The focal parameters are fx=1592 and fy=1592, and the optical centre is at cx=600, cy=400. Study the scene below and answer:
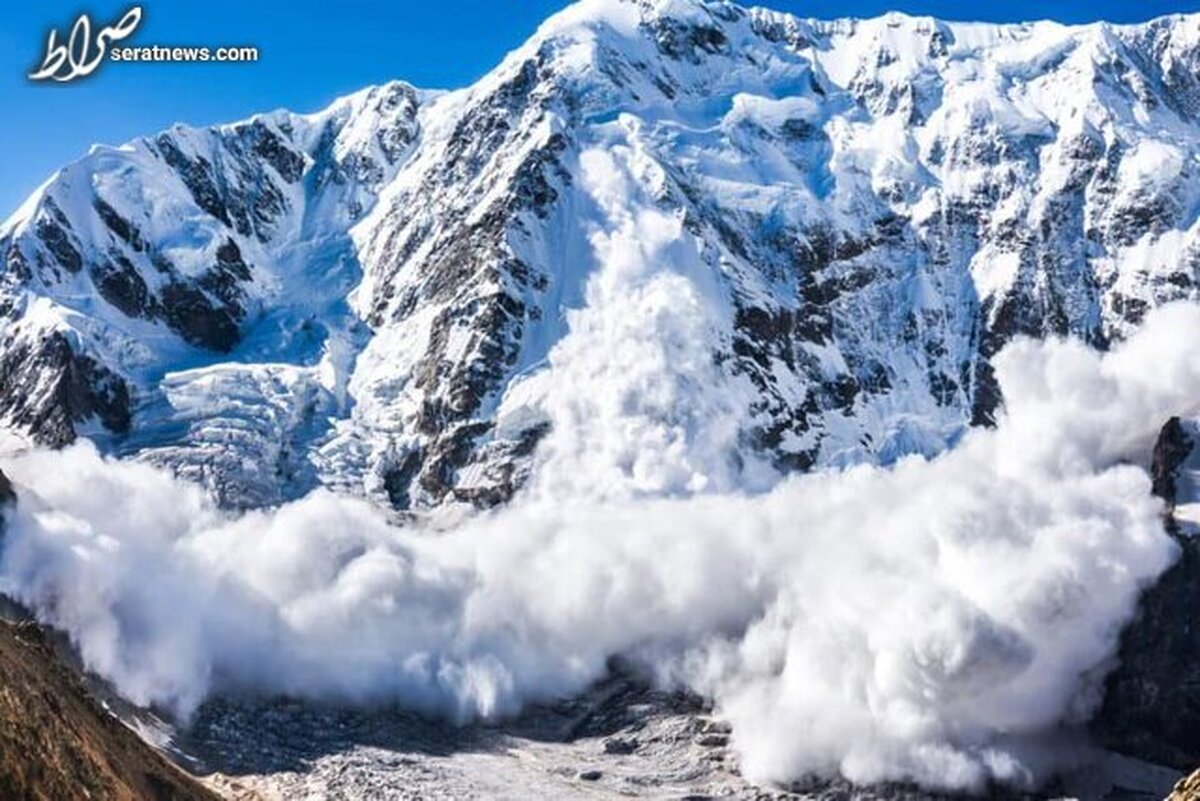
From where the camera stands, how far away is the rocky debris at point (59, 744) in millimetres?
83375

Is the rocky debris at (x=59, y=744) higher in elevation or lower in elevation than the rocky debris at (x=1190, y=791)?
higher

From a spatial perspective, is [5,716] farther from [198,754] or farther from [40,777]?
[198,754]

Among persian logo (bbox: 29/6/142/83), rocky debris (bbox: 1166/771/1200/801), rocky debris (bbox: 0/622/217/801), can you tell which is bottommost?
rocky debris (bbox: 1166/771/1200/801)

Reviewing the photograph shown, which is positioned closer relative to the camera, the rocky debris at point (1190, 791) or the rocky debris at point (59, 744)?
the rocky debris at point (1190, 791)

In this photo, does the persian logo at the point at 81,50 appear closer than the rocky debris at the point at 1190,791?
No

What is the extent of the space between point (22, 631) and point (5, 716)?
166ft

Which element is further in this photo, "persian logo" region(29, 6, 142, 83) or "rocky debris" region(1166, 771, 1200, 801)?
"persian logo" region(29, 6, 142, 83)

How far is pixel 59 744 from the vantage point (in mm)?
92500

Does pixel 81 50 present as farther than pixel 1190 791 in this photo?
Yes

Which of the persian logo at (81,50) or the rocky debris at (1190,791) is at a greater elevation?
the persian logo at (81,50)

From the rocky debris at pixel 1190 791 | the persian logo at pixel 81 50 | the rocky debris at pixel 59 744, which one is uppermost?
the persian logo at pixel 81 50

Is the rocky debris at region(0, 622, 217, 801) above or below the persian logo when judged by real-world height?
below

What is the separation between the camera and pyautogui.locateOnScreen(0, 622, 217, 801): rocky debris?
83375mm

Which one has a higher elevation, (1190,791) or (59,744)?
(59,744)
